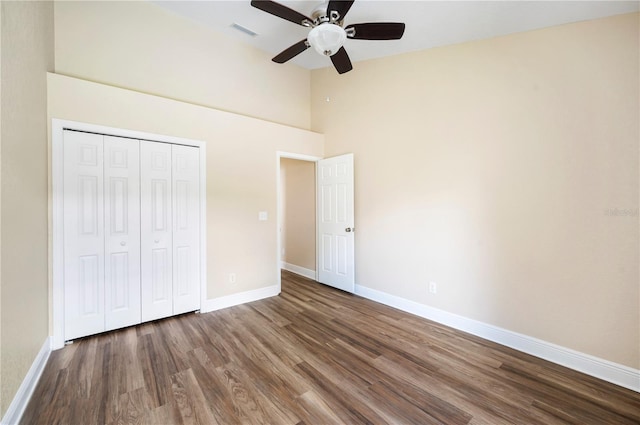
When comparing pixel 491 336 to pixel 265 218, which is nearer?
pixel 491 336

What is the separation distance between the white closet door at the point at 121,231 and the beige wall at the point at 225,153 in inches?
12.2

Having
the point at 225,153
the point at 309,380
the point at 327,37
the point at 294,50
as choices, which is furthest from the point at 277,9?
the point at 309,380

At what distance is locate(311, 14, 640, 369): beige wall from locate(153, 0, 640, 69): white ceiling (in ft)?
0.38

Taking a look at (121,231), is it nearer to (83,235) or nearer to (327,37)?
(83,235)

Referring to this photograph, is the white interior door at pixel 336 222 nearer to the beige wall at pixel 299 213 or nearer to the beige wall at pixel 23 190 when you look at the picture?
the beige wall at pixel 299 213

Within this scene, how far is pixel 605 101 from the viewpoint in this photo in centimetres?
206

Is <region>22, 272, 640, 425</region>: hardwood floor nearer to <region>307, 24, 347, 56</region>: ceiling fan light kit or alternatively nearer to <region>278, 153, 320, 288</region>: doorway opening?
<region>278, 153, 320, 288</region>: doorway opening

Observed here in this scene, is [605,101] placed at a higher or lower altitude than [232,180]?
higher

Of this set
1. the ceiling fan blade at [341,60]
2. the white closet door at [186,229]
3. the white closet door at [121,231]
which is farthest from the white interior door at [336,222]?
the white closet door at [121,231]

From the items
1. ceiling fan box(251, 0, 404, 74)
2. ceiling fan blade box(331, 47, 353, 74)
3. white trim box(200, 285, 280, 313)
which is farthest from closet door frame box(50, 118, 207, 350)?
ceiling fan blade box(331, 47, 353, 74)

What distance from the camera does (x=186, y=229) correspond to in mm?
3201

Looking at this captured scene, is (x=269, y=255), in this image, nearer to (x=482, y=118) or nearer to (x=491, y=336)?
(x=491, y=336)

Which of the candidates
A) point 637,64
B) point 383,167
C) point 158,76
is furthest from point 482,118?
point 158,76

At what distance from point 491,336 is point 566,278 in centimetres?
89
